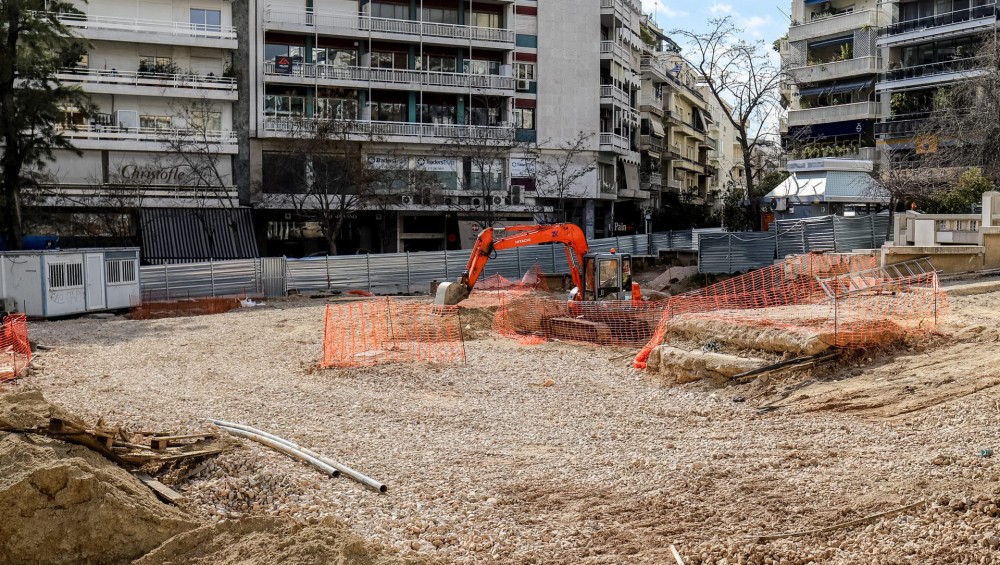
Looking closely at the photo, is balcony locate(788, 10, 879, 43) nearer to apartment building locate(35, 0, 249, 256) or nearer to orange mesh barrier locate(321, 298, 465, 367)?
apartment building locate(35, 0, 249, 256)

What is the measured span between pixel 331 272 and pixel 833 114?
31051mm

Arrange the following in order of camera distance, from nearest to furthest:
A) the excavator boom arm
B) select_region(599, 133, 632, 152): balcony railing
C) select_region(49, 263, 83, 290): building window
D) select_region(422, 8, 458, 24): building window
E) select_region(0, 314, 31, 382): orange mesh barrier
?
select_region(0, 314, 31, 382): orange mesh barrier, the excavator boom arm, select_region(49, 263, 83, 290): building window, select_region(422, 8, 458, 24): building window, select_region(599, 133, 632, 152): balcony railing

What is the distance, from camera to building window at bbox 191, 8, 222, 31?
4372 centimetres

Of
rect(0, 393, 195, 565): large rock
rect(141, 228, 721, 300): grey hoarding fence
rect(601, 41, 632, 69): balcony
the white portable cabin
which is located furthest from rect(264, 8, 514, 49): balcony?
rect(0, 393, 195, 565): large rock

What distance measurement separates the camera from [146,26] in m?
42.6

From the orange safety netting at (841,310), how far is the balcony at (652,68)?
42.5 metres

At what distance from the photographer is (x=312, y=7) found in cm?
4588

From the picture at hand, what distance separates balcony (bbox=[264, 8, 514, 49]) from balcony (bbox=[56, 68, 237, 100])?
12.8 feet

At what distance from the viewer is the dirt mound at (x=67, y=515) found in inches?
265

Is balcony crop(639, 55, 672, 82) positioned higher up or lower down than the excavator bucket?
higher up

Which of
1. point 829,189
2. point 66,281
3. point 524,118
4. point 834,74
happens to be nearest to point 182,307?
point 66,281

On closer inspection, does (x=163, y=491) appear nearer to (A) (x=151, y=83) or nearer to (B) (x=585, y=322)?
(B) (x=585, y=322)

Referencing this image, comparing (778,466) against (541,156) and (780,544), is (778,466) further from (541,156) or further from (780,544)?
(541,156)

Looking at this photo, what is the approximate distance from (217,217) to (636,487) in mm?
37133
